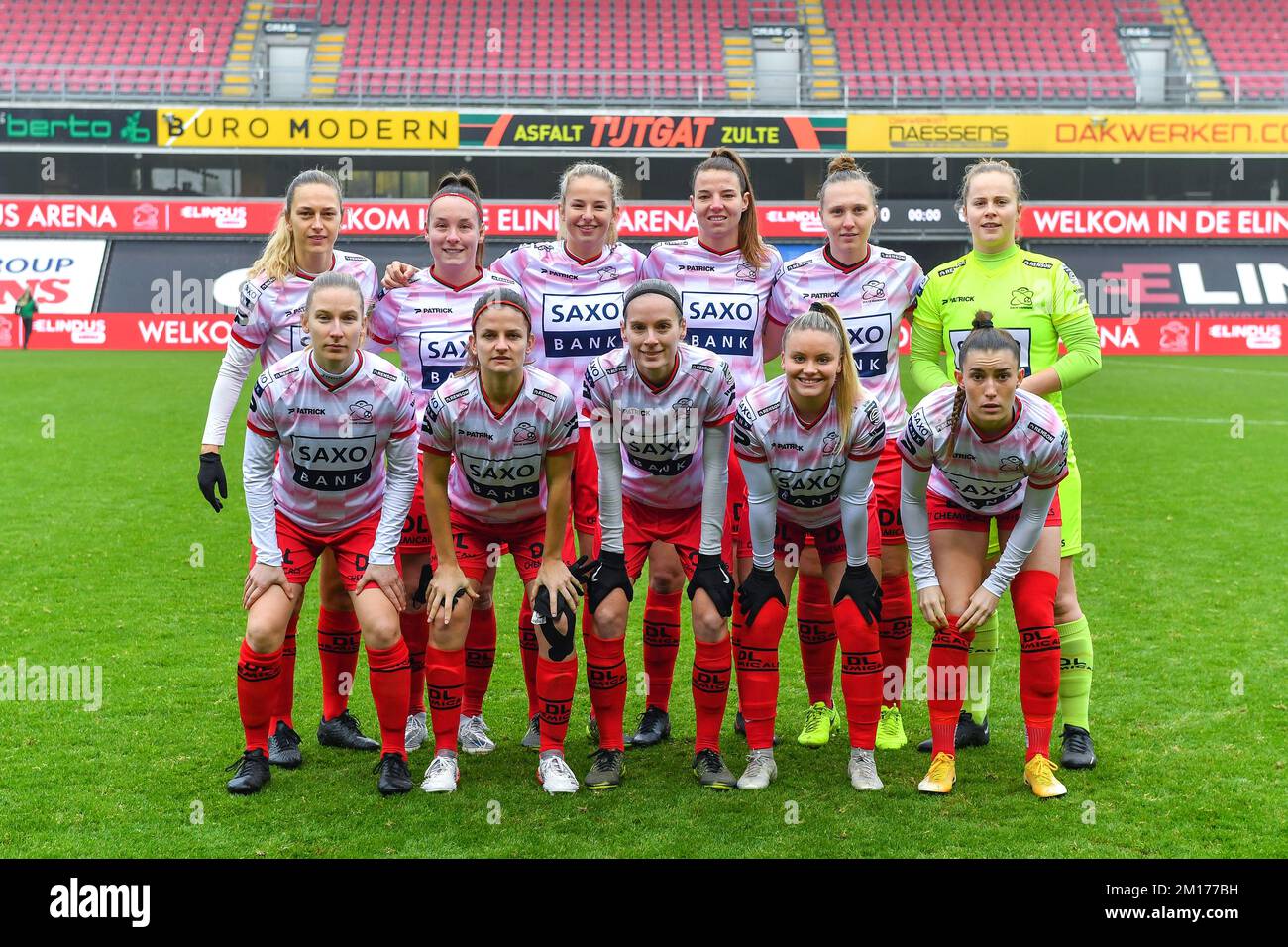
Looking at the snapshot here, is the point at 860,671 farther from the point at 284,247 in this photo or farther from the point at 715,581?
the point at 284,247

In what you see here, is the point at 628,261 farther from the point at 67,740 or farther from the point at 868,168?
the point at 868,168

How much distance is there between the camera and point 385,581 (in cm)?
452

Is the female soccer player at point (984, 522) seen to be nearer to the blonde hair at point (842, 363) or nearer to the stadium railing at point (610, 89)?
the blonde hair at point (842, 363)

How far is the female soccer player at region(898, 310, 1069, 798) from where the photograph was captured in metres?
4.36

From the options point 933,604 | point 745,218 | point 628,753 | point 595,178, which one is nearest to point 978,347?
point 933,604

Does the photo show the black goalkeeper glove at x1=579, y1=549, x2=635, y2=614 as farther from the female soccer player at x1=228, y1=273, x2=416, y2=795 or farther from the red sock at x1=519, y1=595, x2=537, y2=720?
the female soccer player at x1=228, y1=273, x2=416, y2=795

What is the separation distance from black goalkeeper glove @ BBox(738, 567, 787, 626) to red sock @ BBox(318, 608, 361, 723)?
63.1 inches

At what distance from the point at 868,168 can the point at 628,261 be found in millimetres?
25051

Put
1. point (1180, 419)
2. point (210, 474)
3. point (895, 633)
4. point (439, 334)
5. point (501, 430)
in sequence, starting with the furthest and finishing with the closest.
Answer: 1. point (1180, 419)
2. point (895, 633)
3. point (439, 334)
4. point (210, 474)
5. point (501, 430)

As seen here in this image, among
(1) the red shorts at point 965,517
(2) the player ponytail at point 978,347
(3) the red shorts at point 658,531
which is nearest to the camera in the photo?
(2) the player ponytail at point 978,347

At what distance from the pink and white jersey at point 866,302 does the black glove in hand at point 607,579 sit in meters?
1.24

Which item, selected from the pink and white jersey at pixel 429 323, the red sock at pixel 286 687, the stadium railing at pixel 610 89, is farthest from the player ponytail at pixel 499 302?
the stadium railing at pixel 610 89

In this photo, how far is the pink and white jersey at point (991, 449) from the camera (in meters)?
4.37

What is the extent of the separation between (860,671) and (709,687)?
56 centimetres
